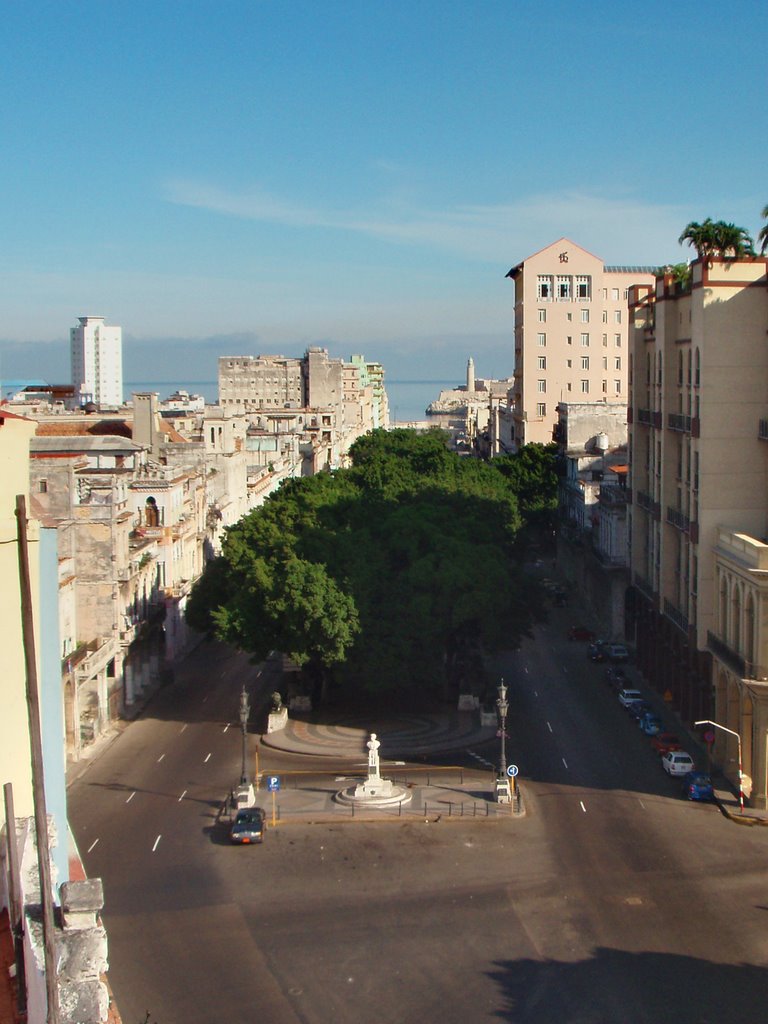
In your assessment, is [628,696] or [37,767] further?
[628,696]

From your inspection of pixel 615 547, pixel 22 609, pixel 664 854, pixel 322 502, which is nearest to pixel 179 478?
pixel 322 502

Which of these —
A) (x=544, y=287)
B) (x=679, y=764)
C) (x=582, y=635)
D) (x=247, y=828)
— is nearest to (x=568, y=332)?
(x=544, y=287)

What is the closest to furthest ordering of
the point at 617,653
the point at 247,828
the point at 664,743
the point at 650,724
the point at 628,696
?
the point at 247,828, the point at 664,743, the point at 650,724, the point at 628,696, the point at 617,653

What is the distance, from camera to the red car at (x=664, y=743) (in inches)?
1996

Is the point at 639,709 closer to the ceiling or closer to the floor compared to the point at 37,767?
closer to the floor

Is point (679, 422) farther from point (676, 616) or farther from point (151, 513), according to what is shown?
point (151, 513)

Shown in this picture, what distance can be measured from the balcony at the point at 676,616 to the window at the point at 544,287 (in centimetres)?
8099

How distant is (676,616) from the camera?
58.1m

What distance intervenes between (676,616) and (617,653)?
13909 mm

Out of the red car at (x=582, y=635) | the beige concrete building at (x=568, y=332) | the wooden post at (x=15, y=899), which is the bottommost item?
the red car at (x=582, y=635)

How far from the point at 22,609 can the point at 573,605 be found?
80764 millimetres

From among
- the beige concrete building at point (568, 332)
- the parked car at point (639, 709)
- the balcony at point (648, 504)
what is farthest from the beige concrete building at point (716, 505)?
the beige concrete building at point (568, 332)

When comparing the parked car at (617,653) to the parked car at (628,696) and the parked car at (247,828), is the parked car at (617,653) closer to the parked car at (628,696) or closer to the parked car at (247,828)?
the parked car at (628,696)

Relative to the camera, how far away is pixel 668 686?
6100 centimetres
